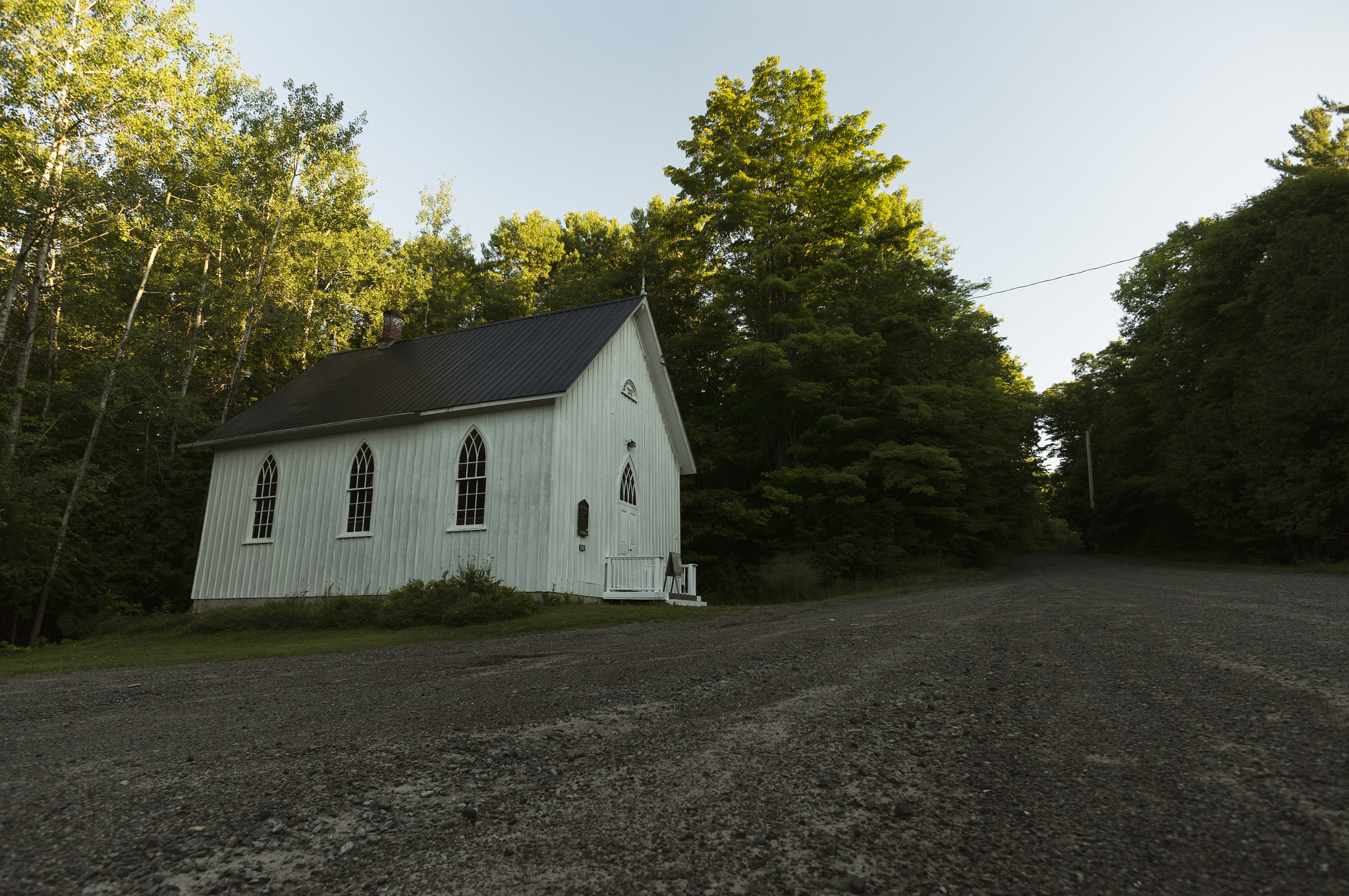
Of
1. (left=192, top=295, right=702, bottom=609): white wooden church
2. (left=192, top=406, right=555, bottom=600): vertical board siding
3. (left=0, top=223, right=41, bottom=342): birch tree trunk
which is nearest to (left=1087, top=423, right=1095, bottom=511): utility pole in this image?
(left=192, top=295, right=702, bottom=609): white wooden church

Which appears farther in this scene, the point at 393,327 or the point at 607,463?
the point at 393,327

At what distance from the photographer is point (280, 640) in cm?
1291

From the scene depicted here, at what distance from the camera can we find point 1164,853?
7.08 ft

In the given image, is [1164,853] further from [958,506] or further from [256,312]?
[256,312]

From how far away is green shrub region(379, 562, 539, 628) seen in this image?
12.9 metres

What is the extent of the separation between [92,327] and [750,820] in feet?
82.1

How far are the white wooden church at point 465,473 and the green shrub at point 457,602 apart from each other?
819mm

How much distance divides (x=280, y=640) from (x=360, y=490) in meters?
4.93

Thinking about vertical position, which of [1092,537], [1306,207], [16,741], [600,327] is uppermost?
[1306,207]

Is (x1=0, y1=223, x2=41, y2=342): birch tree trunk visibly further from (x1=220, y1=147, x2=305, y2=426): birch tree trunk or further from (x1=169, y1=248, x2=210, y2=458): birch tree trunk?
(x1=220, y1=147, x2=305, y2=426): birch tree trunk

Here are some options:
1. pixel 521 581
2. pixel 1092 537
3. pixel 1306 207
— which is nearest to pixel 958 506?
pixel 1306 207

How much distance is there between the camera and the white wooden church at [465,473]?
1535 centimetres

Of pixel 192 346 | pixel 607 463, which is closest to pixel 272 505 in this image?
pixel 192 346

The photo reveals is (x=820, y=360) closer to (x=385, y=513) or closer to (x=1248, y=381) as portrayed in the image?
(x=1248, y=381)
